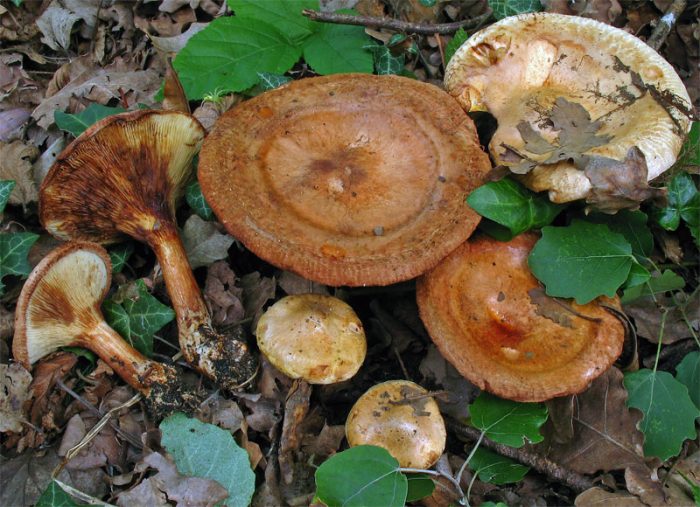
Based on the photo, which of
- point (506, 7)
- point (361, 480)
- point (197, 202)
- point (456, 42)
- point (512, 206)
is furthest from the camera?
point (506, 7)

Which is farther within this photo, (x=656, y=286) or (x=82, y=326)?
(x=656, y=286)

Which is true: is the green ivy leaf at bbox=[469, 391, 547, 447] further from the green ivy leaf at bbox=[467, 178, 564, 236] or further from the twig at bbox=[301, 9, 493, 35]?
the twig at bbox=[301, 9, 493, 35]

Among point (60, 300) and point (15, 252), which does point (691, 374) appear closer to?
point (60, 300)

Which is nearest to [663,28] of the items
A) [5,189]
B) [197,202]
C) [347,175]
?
[347,175]

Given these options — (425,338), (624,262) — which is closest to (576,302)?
(624,262)

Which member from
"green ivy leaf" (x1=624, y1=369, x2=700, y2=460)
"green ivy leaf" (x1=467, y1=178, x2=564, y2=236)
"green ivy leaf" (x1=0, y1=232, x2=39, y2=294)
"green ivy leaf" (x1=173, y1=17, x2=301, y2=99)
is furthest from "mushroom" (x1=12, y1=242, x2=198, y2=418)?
"green ivy leaf" (x1=624, y1=369, x2=700, y2=460)

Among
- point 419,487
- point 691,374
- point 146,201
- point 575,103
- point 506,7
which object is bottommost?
point 419,487
